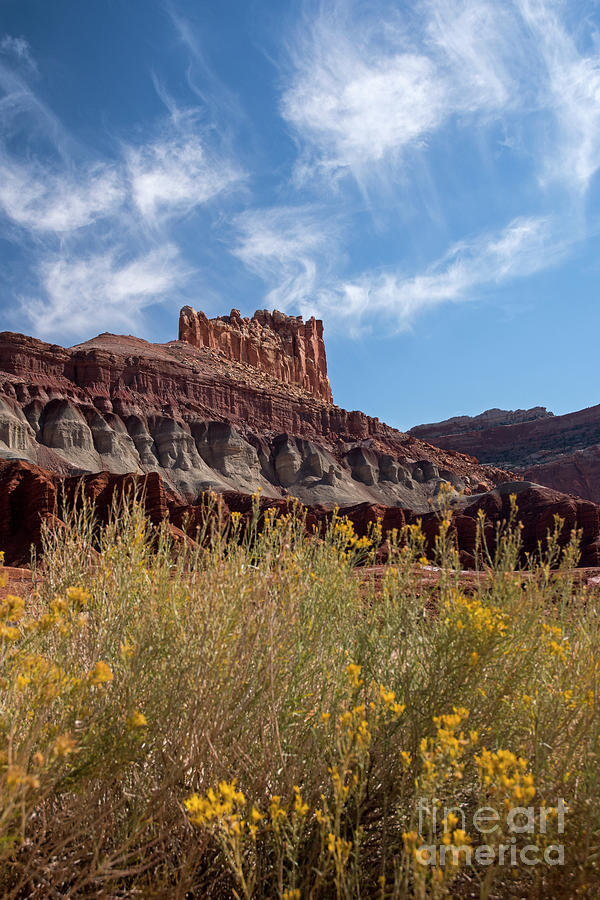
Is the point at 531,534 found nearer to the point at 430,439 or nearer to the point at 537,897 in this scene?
the point at 537,897

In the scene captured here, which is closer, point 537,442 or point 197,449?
point 197,449

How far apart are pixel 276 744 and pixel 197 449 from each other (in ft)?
158

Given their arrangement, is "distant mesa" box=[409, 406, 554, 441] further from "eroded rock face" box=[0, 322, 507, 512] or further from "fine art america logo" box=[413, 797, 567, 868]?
"fine art america logo" box=[413, 797, 567, 868]

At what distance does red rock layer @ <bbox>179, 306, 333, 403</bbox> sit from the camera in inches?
3644

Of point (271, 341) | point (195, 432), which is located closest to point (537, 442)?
point (271, 341)

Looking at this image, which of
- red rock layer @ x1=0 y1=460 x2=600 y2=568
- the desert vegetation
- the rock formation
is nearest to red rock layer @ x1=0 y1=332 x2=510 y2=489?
the rock formation

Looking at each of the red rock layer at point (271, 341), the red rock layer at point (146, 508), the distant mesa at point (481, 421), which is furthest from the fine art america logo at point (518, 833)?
the distant mesa at point (481, 421)

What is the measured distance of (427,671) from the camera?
2.27 metres

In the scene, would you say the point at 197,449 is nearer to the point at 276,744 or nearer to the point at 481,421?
the point at 276,744

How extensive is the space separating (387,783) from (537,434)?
109455 mm

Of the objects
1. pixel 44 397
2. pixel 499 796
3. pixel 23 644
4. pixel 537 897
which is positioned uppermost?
pixel 44 397

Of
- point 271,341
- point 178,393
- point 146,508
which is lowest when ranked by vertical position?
point 146,508

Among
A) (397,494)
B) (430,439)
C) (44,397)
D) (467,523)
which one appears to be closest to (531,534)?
(467,523)

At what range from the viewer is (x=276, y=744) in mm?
2033
